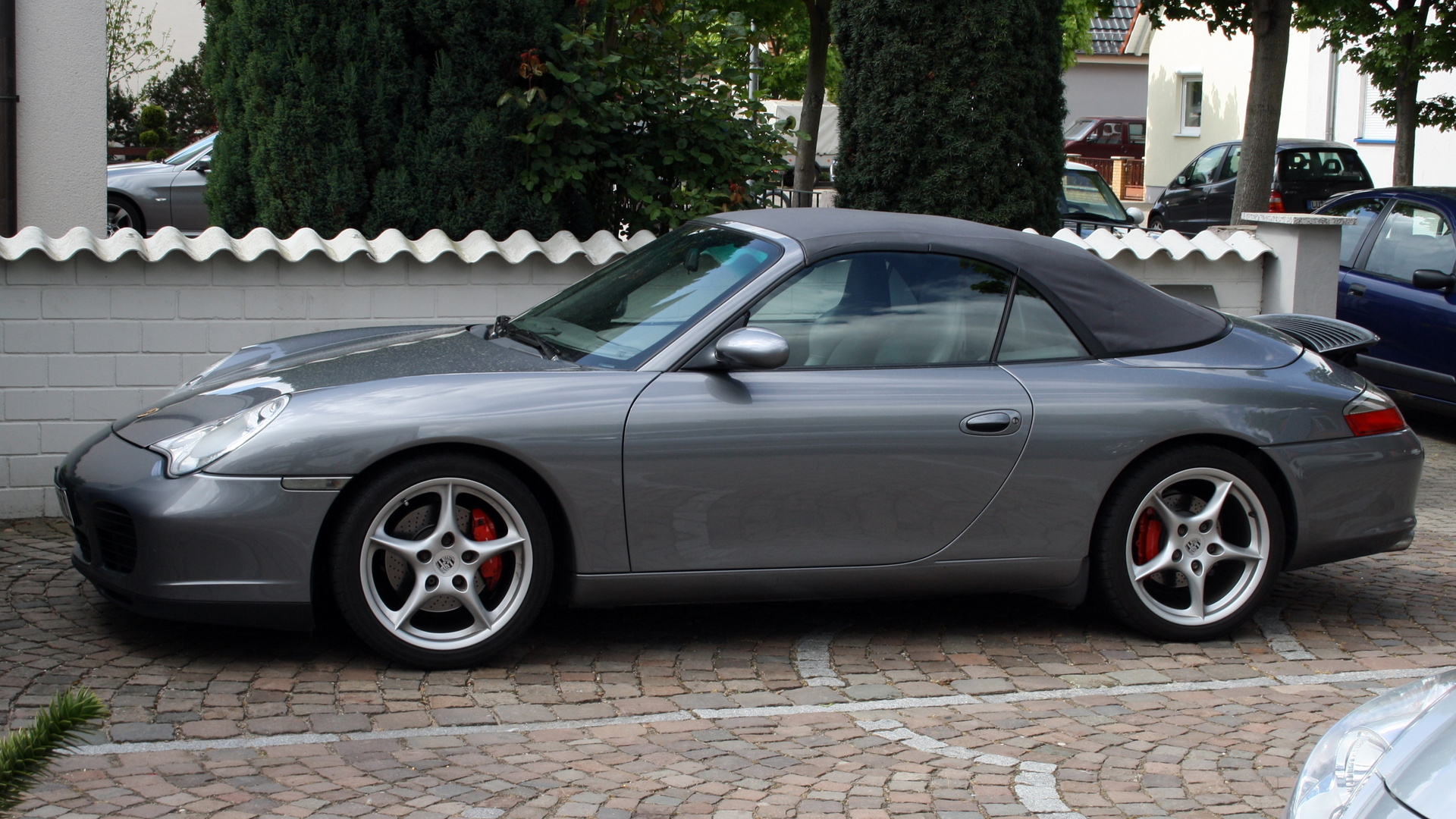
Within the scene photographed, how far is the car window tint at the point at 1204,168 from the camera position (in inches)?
835

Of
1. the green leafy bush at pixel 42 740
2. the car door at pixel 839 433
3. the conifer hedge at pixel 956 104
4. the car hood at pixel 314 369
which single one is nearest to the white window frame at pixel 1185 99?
the conifer hedge at pixel 956 104

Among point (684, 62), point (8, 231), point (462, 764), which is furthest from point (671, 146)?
point (462, 764)

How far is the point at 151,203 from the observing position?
15906mm

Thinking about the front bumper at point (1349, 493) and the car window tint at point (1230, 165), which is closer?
the front bumper at point (1349, 493)

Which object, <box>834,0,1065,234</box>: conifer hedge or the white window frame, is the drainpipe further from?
the white window frame

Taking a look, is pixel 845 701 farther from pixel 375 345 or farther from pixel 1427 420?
pixel 1427 420

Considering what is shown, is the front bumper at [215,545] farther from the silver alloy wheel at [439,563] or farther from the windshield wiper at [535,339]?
the windshield wiper at [535,339]

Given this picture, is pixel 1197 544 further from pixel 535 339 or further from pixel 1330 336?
pixel 535 339

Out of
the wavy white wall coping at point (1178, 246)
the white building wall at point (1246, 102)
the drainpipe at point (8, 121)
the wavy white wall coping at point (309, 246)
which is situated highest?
the white building wall at point (1246, 102)

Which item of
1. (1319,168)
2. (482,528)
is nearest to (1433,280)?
(482,528)

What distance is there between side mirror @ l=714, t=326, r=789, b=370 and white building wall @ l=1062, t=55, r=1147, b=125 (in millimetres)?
52444

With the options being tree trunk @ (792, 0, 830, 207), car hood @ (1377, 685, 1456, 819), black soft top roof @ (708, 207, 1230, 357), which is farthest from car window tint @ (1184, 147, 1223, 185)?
car hood @ (1377, 685, 1456, 819)

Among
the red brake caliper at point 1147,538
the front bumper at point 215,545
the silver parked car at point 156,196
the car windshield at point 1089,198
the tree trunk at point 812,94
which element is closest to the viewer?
the front bumper at point 215,545

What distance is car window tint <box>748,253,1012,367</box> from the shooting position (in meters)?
4.73
